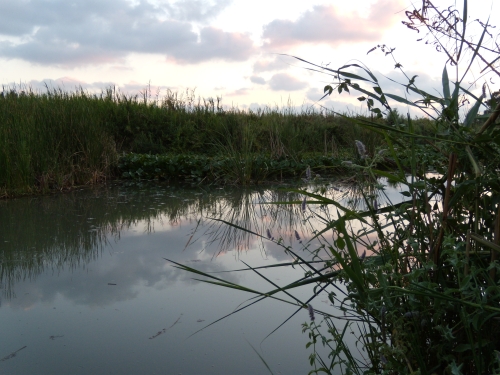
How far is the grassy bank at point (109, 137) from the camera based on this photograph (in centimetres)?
539

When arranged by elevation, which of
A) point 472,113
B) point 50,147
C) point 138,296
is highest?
point 472,113

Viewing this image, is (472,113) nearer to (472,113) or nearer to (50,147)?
(472,113)

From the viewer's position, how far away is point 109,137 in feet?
24.1

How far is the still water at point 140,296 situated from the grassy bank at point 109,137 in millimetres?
1213

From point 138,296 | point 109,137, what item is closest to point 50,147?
point 109,137

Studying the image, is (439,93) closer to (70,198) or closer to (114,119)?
(70,198)

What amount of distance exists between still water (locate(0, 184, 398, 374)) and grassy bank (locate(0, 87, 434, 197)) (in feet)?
3.98

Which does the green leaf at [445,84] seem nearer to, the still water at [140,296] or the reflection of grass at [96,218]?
the still water at [140,296]

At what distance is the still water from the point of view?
5.69ft

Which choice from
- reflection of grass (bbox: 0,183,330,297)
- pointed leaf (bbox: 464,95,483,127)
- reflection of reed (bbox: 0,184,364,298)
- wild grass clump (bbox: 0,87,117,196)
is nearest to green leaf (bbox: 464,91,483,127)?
pointed leaf (bbox: 464,95,483,127)

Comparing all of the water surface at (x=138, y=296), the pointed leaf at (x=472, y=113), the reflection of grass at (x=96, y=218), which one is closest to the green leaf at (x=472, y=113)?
the pointed leaf at (x=472, y=113)

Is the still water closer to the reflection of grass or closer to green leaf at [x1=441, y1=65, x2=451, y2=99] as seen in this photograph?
the reflection of grass

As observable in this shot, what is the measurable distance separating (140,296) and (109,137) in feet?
17.8

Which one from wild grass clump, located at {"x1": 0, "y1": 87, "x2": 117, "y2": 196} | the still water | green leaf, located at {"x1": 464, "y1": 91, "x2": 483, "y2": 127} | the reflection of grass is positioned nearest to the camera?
green leaf, located at {"x1": 464, "y1": 91, "x2": 483, "y2": 127}
